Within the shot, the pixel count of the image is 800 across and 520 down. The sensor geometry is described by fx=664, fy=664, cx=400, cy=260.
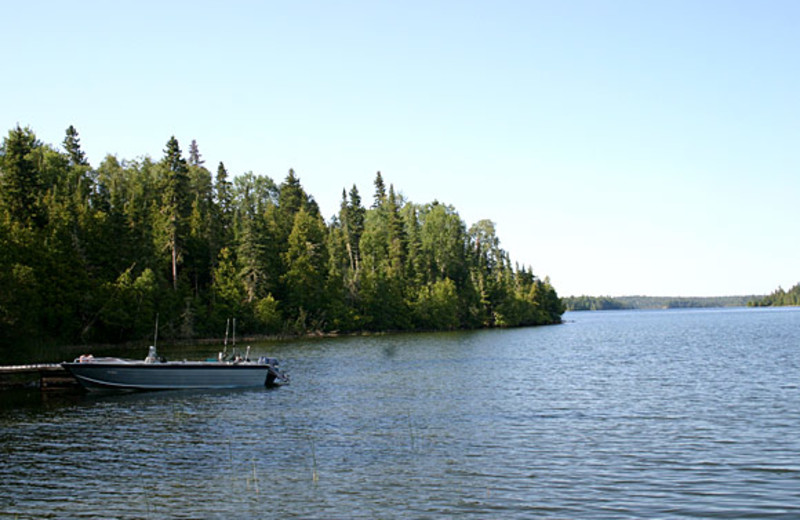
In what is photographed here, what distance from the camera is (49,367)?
1351 inches

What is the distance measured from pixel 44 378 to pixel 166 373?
638cm

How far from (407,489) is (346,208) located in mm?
115010

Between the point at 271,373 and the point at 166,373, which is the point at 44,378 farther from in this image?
the point at 271,373

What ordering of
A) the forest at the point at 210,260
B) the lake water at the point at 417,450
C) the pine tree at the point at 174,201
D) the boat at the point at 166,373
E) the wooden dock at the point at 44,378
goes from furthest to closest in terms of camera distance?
the pine tree at the point at 174,201 → the forest at the point at 210,260 → the wooden dock at the point at 44,378 → the boat at the point at 166,373 → the lake water at the point at 417,450

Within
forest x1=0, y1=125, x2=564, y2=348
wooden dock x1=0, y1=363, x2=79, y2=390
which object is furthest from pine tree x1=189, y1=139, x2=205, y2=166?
wooden dock x1=0, y1=363, x2=79, y2=390

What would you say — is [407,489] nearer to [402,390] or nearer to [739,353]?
[402,390]

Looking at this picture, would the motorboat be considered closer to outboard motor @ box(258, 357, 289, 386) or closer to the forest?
outboard motor @ box(258, 357, 289, 386)

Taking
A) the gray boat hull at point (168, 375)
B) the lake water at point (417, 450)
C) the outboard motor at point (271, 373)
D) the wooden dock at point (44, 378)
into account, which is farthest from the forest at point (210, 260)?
the lake water at point (417, 450)

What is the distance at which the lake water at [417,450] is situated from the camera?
1480 centimetres

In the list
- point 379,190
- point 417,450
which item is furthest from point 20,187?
point 379,190

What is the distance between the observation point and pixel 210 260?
300 ft

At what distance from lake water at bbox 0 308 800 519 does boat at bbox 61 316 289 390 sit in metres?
1.14

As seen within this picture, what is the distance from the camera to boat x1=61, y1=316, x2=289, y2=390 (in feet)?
111

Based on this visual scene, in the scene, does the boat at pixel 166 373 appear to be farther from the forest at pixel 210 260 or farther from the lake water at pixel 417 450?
the forest at pixel 210 260
